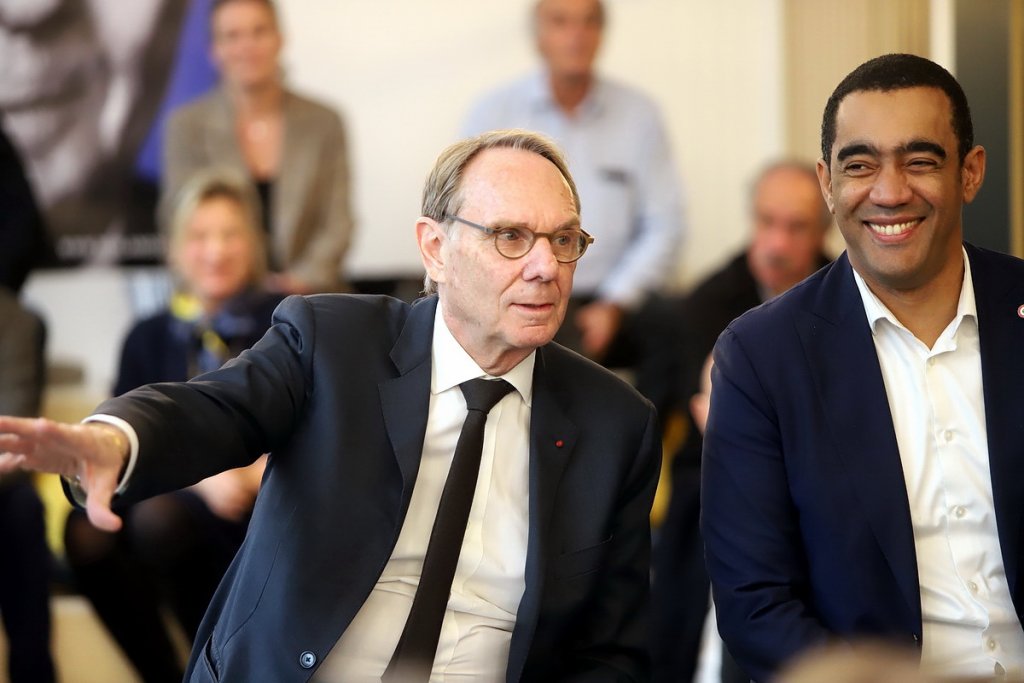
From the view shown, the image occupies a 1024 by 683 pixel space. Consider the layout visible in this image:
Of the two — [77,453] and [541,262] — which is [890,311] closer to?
[541,262]

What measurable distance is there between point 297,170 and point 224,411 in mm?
2589

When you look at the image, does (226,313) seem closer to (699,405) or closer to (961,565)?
(699,405)

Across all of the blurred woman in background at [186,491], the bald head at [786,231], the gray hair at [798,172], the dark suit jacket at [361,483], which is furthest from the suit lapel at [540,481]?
the gray hair at [798,172]

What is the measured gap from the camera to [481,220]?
6.99 feet

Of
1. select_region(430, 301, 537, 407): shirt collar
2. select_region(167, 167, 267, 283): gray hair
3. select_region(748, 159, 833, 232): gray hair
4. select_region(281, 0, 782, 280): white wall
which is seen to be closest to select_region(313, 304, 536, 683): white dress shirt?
select_region(430, 301, 537, 407): shirt collar

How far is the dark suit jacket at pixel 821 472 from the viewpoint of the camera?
6.69ft

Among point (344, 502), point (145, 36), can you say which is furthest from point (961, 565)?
point (145, 36)

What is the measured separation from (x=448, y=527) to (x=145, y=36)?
11.9 feet

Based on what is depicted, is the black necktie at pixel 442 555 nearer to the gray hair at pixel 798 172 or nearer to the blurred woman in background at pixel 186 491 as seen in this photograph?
the blurred woman in background at pixel 186 491

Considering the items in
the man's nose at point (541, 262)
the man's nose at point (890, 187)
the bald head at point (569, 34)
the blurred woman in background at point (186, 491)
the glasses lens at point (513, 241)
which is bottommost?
the blurred woman in background at point (186, 491)

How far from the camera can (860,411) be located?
2.10 metres

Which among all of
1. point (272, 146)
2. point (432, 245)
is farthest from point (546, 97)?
point (432, 245)

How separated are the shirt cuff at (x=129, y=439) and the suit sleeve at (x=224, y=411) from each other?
1 centimetres

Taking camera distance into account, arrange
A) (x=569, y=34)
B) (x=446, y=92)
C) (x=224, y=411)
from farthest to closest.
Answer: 1. (x=446, y=92)
2. (x=569, y=34)
3. (x=224, y=411)
